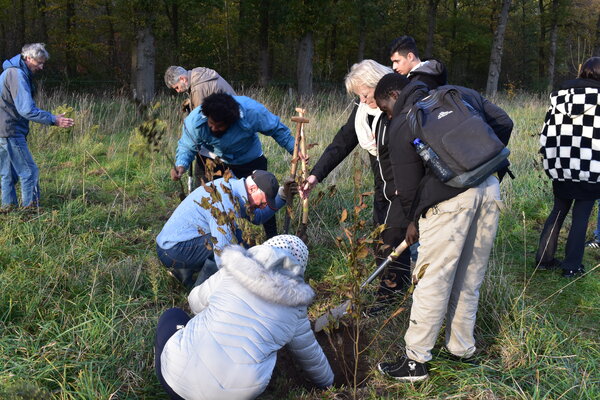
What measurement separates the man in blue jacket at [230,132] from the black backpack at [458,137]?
1.98 metres

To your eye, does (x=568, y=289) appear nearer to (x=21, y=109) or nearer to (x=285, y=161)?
(x=285, y=161)

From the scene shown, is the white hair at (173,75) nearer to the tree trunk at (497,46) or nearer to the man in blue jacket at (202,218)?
the man in blue jacket at (202,218)

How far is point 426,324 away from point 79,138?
23.3 ft

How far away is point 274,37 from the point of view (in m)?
20.6

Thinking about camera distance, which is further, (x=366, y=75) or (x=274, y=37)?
(x=274, y=37)

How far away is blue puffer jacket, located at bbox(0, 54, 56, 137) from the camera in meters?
5.11

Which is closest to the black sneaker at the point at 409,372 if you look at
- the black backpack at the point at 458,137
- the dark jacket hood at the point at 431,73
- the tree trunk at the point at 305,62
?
the black backpack at the point at 458,137

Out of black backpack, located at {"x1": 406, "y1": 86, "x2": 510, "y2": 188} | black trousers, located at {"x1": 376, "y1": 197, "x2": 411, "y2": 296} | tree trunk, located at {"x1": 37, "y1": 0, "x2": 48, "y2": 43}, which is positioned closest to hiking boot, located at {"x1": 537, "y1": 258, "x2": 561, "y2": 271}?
black trousers, located at {"x1": 376, "y1": 197, "x2": 411, "y2": 296}

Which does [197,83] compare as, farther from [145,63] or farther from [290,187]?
[145,63]

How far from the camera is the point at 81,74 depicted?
883 inches

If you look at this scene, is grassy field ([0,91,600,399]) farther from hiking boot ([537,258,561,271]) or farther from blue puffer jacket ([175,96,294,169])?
blue puffer jacket ([175,96,294,169])

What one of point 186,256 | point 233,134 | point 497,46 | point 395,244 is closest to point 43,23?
point 497,46

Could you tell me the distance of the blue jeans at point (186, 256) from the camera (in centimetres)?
361

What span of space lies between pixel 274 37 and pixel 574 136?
17.8m
